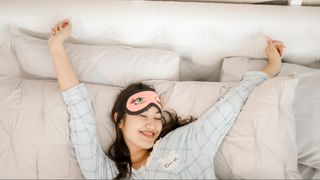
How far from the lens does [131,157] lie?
1381mm

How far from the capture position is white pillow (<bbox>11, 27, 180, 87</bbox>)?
1.46m

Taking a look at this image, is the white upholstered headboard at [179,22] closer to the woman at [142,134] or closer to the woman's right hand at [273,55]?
the woman's right hand at [273,55]

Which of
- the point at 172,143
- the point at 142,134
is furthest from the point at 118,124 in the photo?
the point at 172,143

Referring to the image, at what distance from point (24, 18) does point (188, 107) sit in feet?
2.53

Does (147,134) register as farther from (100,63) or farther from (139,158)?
(100,63)

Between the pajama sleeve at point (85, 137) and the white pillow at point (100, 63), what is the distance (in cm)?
15

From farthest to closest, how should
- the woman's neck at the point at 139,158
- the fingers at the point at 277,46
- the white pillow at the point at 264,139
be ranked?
the fingers at the point at 277,46
the woman's neck at the point at 139,158
the white pillow at the point at 264,139

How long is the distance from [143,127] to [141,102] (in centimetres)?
9

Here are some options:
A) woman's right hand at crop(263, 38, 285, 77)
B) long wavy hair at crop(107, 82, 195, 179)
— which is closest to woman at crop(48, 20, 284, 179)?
long wavy hair at crop(107, 82, 195, 179)

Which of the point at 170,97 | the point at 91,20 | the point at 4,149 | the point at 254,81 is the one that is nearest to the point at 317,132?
the point at 254,81

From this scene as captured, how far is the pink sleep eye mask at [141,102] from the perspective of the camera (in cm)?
132

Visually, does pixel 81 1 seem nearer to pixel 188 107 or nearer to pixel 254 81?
pixel 188 107

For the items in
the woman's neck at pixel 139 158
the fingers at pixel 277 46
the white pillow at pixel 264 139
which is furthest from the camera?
the fingers at pixel 277 46

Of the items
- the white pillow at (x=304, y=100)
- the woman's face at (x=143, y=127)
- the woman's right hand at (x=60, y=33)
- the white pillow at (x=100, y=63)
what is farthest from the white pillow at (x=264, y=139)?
the woman's right hand at (x=60, y=33)
